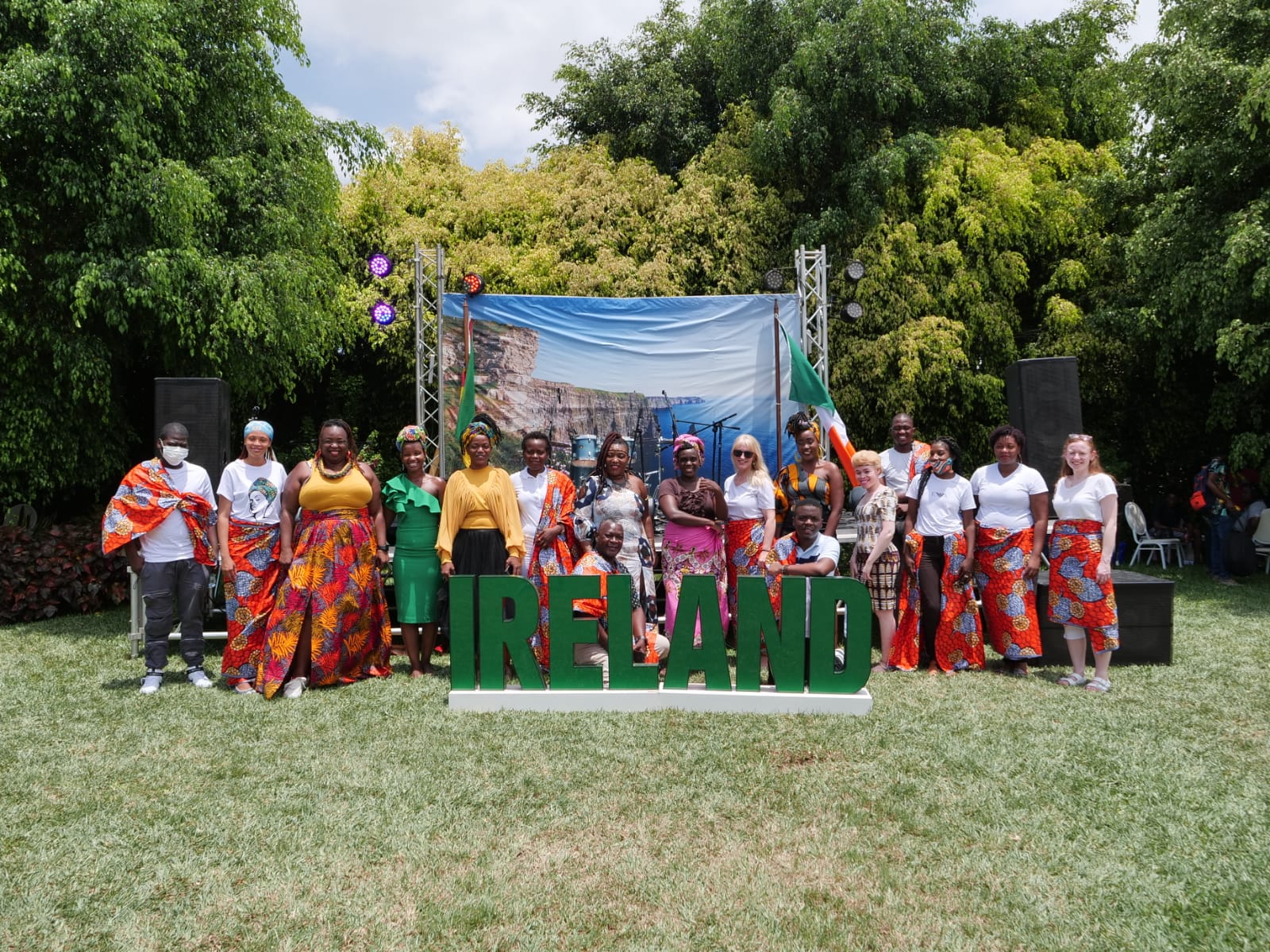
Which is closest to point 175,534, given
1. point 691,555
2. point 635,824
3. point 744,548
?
point 691,555

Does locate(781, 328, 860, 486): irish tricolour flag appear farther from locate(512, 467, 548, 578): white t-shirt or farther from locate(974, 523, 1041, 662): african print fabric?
locate(512, 467, 548, 578): white t-shirt

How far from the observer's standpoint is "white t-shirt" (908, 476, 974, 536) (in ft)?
19.2

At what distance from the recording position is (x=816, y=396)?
8.11 meters

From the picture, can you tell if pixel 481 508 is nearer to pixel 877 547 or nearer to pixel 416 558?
pixel 416 558

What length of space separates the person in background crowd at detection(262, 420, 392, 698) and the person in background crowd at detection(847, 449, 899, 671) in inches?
120

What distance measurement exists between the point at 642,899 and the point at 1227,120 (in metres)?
11.0

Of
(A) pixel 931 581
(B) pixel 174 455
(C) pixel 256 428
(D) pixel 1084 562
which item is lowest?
(A) pixel 931 581

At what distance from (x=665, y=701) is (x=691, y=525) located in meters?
1.10

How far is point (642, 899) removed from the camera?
2891 mm

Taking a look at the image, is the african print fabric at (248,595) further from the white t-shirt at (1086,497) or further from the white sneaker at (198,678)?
the white t-shirt at (1086,497)

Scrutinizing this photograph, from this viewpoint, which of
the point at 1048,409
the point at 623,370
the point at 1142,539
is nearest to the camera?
the point at 1048,409

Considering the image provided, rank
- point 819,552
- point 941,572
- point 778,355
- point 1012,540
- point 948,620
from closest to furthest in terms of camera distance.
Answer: point 819,552, point 1012,540, point 948,620, point 941,572, point 778,355

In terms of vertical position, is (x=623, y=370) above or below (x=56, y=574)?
above

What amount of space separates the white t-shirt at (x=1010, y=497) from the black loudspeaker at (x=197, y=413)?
18.4 ft
